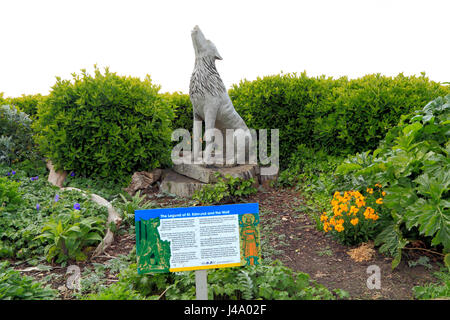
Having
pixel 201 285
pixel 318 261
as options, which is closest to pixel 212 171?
pixel 318 261

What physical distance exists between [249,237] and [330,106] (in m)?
5.10

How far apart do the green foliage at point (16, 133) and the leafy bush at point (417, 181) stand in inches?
Answer: 260

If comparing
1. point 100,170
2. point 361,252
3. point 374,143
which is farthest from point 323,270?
point 100,170

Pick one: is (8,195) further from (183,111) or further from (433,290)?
(433,290)

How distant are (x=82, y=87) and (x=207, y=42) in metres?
2.62

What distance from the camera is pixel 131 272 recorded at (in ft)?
10.7

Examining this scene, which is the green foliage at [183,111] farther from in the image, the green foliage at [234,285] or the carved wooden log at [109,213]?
the green foliage at [234,285]

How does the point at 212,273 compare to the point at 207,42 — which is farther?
the point at 207,42

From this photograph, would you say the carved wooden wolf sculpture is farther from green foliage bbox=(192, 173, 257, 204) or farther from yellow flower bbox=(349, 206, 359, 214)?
yellow flower bbox=(349, 206, 359, 214)

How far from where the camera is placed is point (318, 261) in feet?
14.1

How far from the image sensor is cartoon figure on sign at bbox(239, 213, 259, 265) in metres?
2.86
